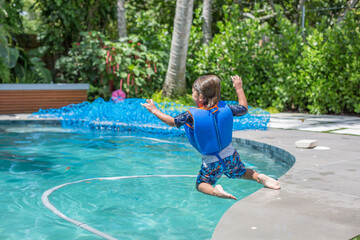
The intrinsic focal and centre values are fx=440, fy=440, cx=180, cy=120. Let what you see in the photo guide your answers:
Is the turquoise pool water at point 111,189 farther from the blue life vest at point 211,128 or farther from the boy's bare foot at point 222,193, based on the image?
the blue life vest at point 211,128

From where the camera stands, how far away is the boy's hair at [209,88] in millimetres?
3977

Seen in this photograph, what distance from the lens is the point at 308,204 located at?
3445mm

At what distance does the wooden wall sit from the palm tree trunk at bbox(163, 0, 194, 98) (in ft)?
8.69

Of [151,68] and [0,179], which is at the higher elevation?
[151,68]

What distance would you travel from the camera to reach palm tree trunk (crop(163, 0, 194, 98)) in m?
12.5

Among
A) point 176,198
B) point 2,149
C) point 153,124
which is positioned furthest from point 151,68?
point 176,198

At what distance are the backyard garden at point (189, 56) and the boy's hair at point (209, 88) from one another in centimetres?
790

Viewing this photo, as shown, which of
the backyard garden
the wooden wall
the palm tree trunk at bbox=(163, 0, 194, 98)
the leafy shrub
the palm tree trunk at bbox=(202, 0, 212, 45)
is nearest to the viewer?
the backyard garden

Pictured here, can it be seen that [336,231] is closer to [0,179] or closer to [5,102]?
[0,179]

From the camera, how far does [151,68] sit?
1454cm

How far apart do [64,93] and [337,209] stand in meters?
10.9

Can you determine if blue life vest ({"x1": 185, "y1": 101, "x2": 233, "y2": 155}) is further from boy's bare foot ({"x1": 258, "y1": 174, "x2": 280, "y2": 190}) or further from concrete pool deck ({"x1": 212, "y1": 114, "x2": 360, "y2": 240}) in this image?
concrete pool deck ({"x1": 212, "y1": 114, "x2": 360, "y2": 240})

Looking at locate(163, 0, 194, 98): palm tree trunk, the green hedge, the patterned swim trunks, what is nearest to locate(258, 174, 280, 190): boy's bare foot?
the patterned swim trunks

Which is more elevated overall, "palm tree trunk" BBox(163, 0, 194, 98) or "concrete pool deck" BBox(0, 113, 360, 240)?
"palm tree trunk" BBox(163, 0, 194, 98)
